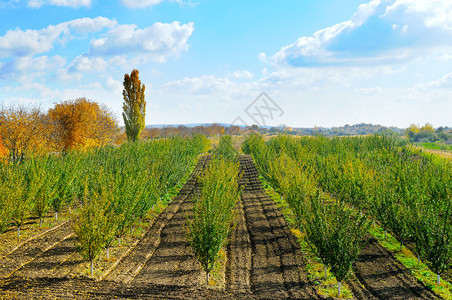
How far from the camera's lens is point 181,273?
10.5 meters

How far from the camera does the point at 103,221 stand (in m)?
9.77

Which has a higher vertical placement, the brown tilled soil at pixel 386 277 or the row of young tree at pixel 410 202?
the row of young tree at pixel 410 202

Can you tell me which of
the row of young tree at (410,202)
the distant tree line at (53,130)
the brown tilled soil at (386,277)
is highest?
the distant tree line at (53,130)

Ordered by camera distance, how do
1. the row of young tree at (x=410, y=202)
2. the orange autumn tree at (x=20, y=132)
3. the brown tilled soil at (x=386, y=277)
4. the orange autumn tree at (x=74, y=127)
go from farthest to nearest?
A: the orange autumn tree at (x=74, y=127)
the orange autumn tree at (x=20, y=132)
the row of young tree at (x=410, y=202)
the brown tilled soil at (x=386, y=277)

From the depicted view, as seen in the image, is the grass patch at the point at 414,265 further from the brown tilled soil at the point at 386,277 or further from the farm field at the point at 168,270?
the farm field at the point at 168,270

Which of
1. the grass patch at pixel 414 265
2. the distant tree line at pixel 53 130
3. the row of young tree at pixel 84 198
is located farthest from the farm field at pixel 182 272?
the distant tree line at pixel 53 130

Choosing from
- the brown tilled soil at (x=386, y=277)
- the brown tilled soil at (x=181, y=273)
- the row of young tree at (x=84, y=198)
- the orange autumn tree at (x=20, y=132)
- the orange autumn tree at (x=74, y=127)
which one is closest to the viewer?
the brown tilled soil at (x=181, y=273)

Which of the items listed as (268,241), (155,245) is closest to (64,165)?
(155,245)

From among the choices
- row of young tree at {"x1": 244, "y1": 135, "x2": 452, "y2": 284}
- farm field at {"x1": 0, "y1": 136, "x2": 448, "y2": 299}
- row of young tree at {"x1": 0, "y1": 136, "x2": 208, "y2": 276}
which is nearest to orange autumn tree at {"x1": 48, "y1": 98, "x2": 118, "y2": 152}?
row of young tree at {"x1": 0, "y1": 136, "x2": 208, "y2": 276}

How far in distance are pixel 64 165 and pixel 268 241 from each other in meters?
11.9

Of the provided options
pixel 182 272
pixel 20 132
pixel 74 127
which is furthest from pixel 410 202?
pixel 74 127

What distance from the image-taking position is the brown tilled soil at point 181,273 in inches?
360

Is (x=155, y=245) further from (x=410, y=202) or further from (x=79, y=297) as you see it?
(x=410, y=202)

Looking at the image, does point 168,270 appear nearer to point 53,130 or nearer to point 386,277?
point 386,277
